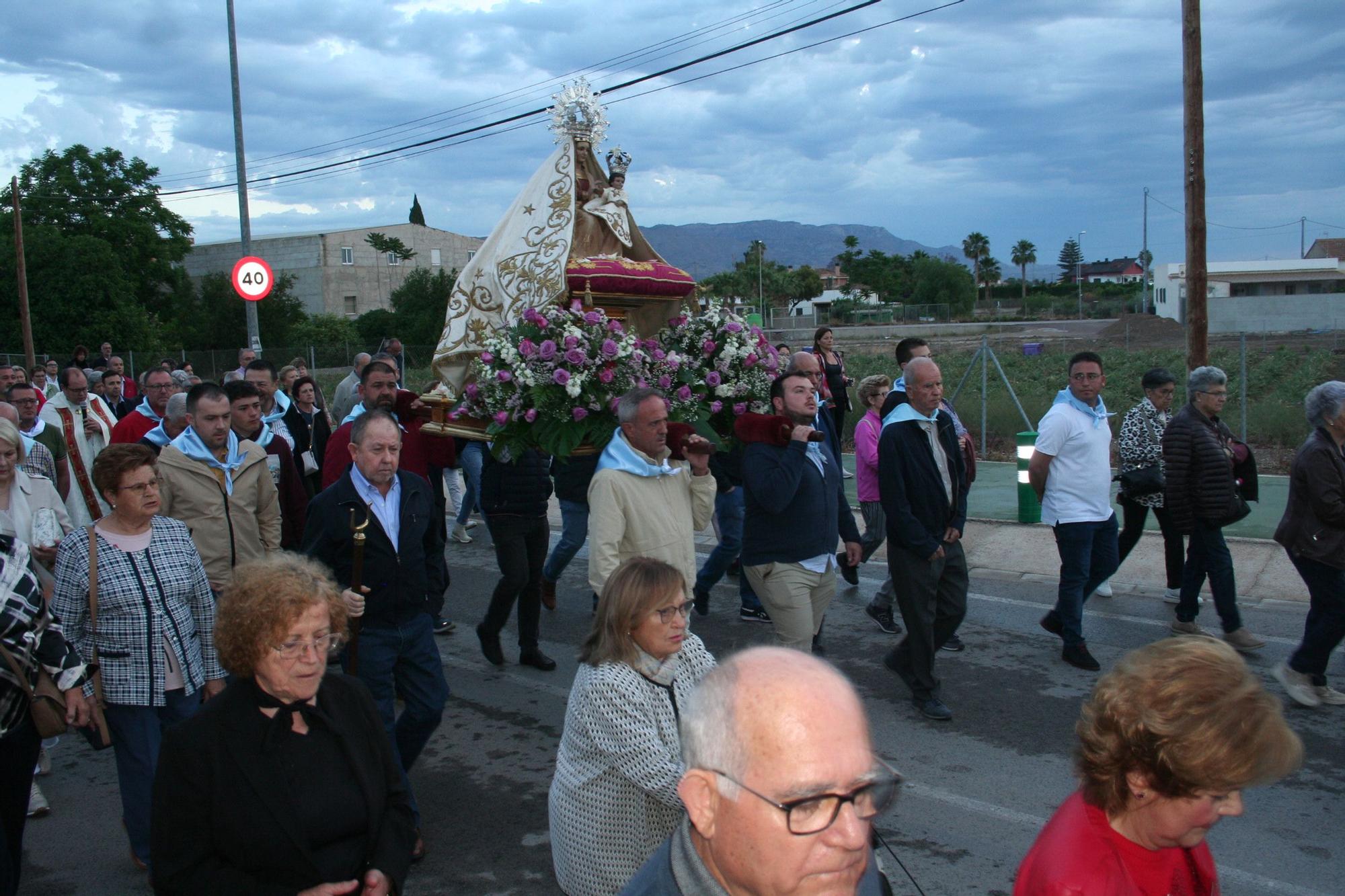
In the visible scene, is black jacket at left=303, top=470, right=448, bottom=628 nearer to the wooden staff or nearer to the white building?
the wooden staff

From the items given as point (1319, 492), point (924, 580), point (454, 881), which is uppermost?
point (1319, 492)

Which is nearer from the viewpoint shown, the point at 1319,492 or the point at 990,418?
the point at 1319,492

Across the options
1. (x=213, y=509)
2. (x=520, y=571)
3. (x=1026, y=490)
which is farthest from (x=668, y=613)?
(x=1026, y=490)

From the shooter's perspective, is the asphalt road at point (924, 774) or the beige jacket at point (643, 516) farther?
the beige jacket at point (643, 516)

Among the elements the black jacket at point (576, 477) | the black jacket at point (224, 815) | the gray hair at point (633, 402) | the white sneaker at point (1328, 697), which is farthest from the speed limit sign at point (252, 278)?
the white sneaker at point (1328, 697)

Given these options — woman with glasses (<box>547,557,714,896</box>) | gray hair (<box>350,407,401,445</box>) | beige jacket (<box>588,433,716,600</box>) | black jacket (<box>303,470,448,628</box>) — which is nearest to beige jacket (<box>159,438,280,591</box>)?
black jacket (<box>303,470,448,628</box>)

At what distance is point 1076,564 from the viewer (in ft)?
21.2

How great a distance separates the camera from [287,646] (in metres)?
2.96

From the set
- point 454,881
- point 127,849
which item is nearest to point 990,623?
point 454,881

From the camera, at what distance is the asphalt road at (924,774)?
426 centimetres

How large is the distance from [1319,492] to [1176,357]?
21416mm

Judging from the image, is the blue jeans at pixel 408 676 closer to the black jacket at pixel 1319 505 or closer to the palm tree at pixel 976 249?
the black jacket at pixel 1319 505

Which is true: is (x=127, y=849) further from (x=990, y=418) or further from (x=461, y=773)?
(x=990, y=418)

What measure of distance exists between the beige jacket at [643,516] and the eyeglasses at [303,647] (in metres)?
1.86
